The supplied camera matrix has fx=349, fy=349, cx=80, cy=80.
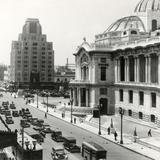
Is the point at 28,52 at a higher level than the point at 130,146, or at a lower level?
higher

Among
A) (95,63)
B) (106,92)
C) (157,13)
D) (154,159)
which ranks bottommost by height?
(154,159)

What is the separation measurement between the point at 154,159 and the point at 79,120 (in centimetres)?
3367

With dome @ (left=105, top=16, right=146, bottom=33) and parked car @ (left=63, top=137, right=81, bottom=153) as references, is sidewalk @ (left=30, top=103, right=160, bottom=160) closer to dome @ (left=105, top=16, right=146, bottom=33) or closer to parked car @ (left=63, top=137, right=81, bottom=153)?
parked car @ (left=63, top=137, right=81, bottom=153)

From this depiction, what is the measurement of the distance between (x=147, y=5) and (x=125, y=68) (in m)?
23.6

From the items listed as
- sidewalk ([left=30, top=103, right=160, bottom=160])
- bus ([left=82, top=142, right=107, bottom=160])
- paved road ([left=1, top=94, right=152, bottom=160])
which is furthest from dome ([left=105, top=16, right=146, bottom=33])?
bus ([left=82, top=142, right=107, bottom=160])

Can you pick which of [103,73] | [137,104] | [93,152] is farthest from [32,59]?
[93,152]

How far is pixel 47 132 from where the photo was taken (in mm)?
58031

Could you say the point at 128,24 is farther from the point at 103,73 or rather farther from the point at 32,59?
the point at 32,59

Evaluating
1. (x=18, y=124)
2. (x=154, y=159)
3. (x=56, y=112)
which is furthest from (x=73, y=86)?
(x=154, y=159)

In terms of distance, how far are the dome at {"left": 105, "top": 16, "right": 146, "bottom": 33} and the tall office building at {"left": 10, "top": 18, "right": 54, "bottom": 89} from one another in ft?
345

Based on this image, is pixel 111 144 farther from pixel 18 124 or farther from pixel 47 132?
pixel 18 124

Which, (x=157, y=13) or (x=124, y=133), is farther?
(x=157, y=13)

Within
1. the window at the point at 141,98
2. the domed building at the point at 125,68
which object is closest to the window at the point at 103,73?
the domed building at the point at 125,68

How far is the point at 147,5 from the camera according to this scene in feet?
305
